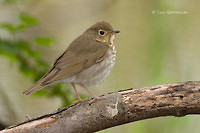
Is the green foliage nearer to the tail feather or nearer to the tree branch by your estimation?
the tail feather

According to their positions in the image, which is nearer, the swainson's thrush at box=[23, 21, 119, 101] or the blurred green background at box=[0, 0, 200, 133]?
the swainson's thrush at box=[23, 21, 119, 101]

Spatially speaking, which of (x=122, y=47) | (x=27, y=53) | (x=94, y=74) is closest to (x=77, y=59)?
(x=94, y=74)

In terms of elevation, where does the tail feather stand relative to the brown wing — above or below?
below

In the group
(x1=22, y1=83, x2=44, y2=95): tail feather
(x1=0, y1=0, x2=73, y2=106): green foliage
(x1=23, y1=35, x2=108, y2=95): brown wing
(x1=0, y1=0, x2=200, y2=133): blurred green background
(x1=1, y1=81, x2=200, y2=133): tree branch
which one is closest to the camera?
(x1=1, y1=81, x2=200, y2=133): tree branch

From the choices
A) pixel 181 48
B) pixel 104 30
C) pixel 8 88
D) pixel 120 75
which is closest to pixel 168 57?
pixel 181 48

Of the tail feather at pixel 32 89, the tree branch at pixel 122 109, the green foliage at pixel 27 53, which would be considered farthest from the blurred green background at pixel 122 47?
the tree branch at pixel 122 109

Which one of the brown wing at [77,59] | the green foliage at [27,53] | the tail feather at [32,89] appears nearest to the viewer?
the tail feather at [32,89]

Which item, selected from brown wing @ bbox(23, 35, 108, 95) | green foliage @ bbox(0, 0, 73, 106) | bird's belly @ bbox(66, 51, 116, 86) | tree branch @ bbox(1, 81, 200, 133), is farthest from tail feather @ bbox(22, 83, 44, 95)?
green foliage @ bbox(0, 0, 73, 106)

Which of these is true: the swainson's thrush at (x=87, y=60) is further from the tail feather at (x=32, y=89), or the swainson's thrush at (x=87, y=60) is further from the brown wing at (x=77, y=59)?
the tail feather at (x=32, y=89)
